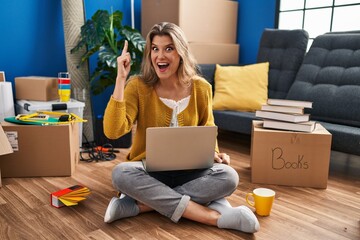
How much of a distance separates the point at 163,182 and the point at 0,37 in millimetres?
1910

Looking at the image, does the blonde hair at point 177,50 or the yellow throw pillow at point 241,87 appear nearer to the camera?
the blonde hair at point 177,50

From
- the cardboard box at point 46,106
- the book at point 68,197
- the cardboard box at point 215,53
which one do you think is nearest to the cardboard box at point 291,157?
the book at point 68,197

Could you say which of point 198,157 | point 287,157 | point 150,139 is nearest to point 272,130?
point 287,157

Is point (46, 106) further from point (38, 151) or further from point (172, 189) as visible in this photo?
point (172, 189)

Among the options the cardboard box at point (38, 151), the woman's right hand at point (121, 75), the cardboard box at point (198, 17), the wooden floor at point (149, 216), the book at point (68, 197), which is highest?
the cardboard box at point (198, 17)

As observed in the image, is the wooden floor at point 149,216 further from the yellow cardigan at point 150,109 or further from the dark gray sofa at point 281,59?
the dark gray sofa at point 281,59

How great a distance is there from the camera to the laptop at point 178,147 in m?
1.42

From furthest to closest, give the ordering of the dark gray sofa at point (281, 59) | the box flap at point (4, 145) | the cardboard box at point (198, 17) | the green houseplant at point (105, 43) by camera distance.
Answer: the cardboard box at point (198, 17), the dark gray sofa at point (281, 59), the green houseplant at point (105, 43), the box flap at point (4, 145)

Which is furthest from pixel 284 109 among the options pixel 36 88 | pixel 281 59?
pixel 36 88

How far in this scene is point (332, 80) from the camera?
100 inches

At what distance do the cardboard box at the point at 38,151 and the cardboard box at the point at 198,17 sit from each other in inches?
63.4

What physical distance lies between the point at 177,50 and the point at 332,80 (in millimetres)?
1488

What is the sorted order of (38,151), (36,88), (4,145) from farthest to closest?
1. (36,88)
2. (38,151)
3. (4,145)

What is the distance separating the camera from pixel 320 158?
1.93m
